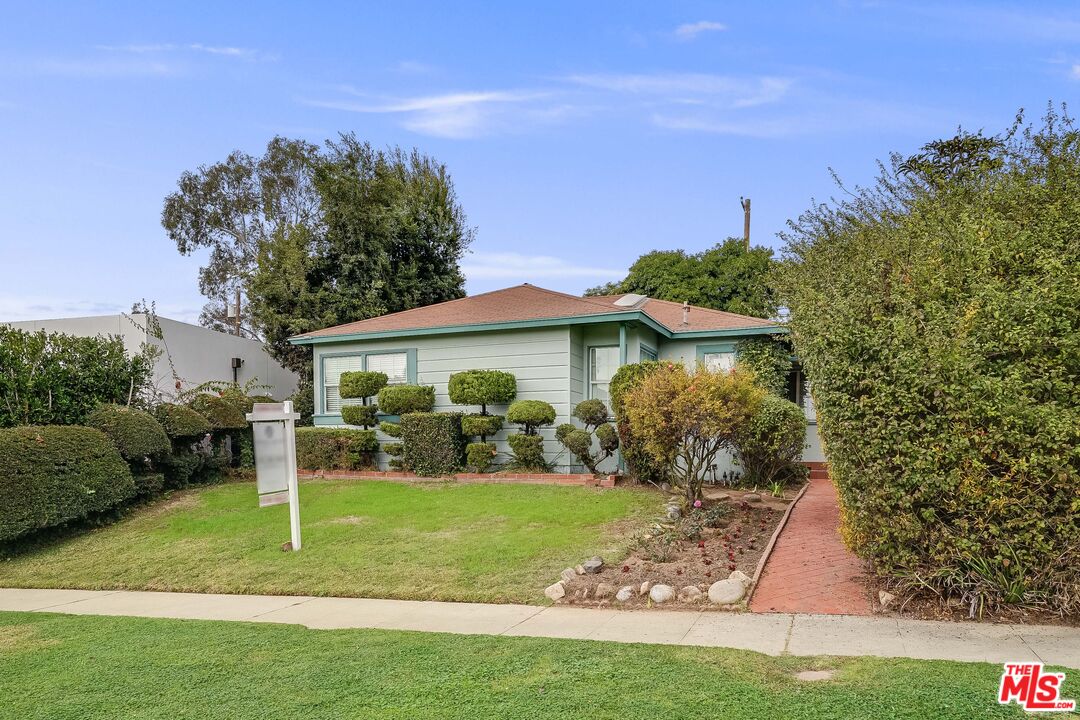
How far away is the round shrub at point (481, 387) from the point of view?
44.7ft

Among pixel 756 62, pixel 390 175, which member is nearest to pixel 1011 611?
pixel 756 62

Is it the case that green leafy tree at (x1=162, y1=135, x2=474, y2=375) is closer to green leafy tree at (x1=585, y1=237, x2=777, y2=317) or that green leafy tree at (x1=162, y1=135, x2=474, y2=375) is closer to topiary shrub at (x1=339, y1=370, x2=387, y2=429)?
topiary shrub at (x1=339, y1=370, x2=387, y2=429)

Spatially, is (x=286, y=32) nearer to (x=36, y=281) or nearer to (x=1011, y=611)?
(x=36, y=281)

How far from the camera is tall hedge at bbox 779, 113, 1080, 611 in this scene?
205 inches

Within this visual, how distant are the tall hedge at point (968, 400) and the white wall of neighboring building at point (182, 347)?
13760 mm

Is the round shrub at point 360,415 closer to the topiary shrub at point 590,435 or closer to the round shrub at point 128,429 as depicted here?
the round shrub at point 128,429

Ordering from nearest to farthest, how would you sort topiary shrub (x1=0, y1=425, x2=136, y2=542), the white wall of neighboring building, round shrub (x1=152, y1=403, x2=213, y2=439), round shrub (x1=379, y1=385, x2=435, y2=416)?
1. topiary shrub (x1=0, y1=425, x2=136, y2=542)
2. round shrub (x1=152, y1=403, x2=213, y2=439)
3. round shrub (x1=379, y1=385, x2=435, y2=416)
4. the white wall of neighboring building

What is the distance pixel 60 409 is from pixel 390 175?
45.9 ft

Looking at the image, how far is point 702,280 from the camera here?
90.8ft

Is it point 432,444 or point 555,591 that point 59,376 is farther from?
point 555,591

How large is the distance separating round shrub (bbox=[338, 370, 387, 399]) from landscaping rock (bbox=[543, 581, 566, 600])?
902 cm

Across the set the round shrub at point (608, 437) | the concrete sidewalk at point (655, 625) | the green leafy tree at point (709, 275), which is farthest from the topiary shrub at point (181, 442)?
the green leafy tree at point (709, 275)

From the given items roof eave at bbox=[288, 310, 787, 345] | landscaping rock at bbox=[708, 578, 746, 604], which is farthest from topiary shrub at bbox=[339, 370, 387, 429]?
landscaping rock at bbox=[708, 578, 746, 604]

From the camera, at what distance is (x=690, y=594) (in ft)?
20.6
